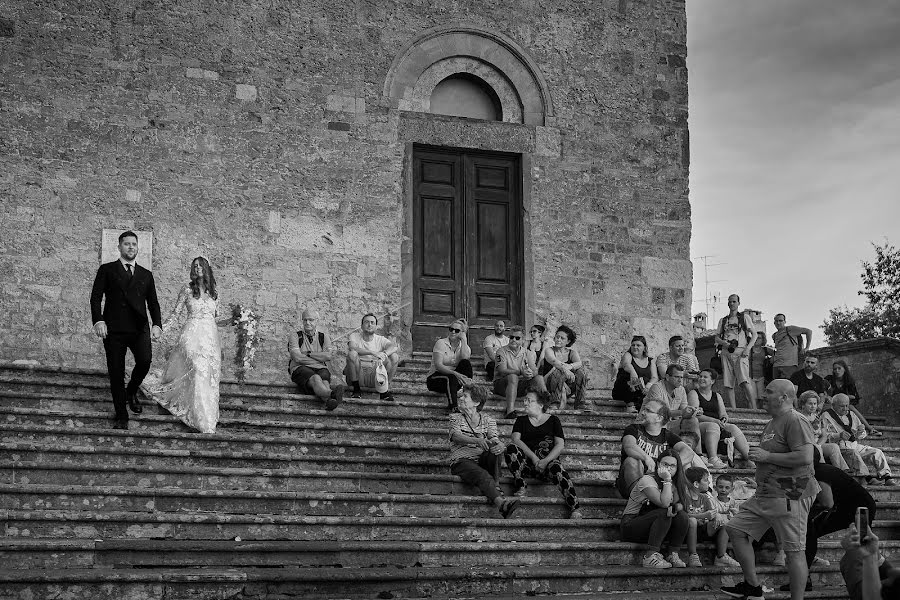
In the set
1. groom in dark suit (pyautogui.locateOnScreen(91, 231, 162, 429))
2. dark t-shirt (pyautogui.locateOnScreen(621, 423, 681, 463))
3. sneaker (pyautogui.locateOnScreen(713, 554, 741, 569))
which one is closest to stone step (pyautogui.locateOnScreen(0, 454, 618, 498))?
dark t-shirt (pyautogui.locateOnScreen(621, 423, 681, 463))

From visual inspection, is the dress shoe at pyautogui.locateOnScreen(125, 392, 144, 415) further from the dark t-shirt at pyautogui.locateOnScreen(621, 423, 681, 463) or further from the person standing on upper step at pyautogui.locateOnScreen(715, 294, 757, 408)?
the person standing on upper step at pyautogui.locateOnScreen(715, 294, 757, 408)

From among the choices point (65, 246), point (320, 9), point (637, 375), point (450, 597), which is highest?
point (320, 9)

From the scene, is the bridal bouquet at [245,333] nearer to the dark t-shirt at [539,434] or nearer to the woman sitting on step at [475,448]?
the woman sitting on step at [475,448]

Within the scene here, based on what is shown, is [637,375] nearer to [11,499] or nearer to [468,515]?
[468,515]

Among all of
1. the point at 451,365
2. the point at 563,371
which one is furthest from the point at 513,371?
the point at 563,371

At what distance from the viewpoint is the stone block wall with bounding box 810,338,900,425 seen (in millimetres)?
17797

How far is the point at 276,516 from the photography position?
9.42 meters

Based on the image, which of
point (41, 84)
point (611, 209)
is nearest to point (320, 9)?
point (41, 84)

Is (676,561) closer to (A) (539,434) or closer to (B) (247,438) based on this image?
(A) (539,434)

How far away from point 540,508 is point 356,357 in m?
3.07

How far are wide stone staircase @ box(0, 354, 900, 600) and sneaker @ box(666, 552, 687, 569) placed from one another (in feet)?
0.32

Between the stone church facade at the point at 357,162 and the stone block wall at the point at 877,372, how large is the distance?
111 inches

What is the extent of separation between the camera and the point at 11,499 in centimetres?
913

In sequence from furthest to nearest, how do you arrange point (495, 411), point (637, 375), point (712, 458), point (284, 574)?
point (637, 375), point (495, 411), point (712, 458), point (284, 574)
